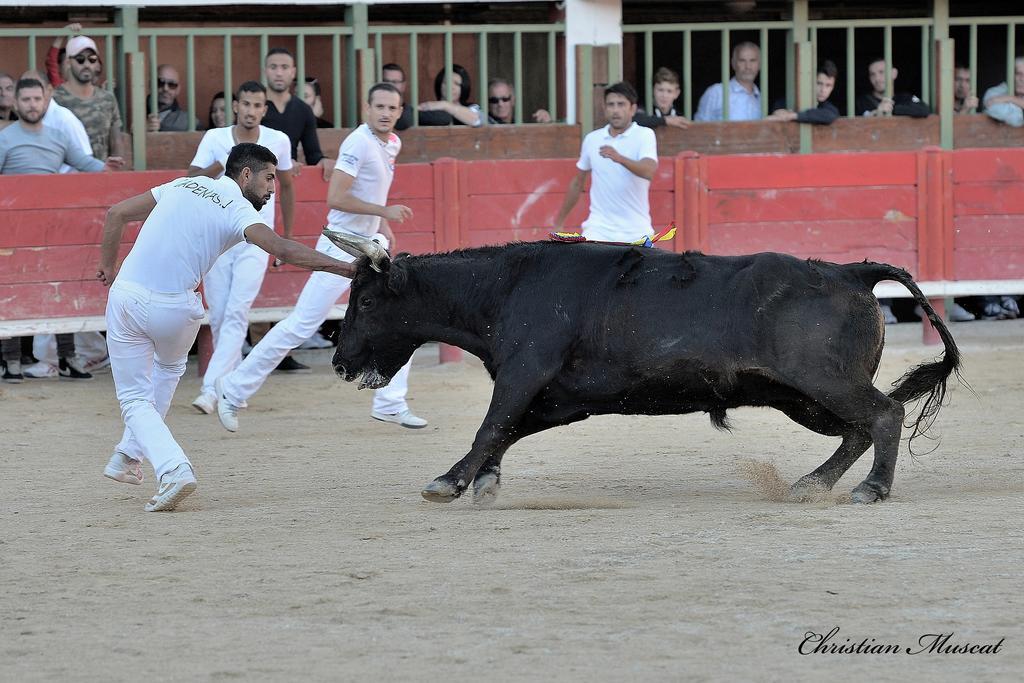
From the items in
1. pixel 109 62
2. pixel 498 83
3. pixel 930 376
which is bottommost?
pixel 930 376

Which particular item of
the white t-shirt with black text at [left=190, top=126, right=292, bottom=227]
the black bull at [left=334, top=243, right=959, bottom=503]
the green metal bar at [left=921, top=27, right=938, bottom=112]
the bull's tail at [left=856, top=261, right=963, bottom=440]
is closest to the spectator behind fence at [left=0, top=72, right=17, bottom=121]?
the white t-shirt with black text at [left=190, top=126, right=292, bottom=227]

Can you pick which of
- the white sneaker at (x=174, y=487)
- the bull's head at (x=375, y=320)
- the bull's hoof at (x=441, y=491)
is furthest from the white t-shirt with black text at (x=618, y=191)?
the white sneaker at (x=174, y=487)

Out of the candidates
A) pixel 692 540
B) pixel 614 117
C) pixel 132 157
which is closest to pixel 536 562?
pixel 692 540

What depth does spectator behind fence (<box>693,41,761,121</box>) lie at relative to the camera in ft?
39.6

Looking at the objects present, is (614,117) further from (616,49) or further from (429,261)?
(429,261)

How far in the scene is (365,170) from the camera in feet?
26.3

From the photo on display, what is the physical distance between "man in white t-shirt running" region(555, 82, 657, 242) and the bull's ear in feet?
11.5

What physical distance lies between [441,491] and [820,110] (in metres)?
7.11

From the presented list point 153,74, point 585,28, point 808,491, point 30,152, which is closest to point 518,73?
point 585,28

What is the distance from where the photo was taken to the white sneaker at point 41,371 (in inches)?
396

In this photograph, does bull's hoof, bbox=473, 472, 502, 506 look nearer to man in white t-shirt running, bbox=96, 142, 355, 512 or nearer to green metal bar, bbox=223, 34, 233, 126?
man in white t-shirt running, bbox=96, 142, 355, 512

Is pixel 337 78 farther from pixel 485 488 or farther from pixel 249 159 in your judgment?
pixel 485 488

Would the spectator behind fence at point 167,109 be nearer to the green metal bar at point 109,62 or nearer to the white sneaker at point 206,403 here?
the green metal bar at point 109,62

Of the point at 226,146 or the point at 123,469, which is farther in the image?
the point at 226,146
